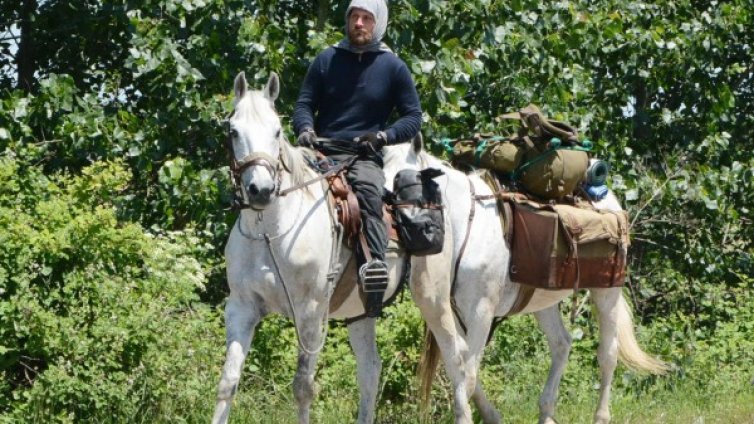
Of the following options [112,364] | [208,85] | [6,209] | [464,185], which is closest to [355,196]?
[464,185]

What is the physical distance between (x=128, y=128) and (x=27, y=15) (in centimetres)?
229

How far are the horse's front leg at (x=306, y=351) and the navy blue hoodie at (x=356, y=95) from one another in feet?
3.86

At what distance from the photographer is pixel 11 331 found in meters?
7.84

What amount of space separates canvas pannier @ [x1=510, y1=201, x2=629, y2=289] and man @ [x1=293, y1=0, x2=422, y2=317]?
1308mm

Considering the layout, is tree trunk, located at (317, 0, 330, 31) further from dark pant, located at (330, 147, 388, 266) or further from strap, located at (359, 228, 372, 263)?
strap, located at (359, 228, 372, 263)

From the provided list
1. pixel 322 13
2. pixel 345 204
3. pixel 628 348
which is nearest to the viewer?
pixel 345 204

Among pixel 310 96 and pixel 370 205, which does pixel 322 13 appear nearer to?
pixel 310 96

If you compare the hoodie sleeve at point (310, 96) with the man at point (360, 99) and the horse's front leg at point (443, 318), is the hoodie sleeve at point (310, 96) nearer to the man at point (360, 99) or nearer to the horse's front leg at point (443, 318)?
the man at point (360, 99)

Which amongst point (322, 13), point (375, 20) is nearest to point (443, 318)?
Answer: point (375, 20)

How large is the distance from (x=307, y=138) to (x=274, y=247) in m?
0.84

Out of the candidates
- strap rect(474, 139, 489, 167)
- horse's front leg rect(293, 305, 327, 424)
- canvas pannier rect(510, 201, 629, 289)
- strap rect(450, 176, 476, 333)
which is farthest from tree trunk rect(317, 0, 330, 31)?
horse's front leg rect(293, 305, 327, 424)

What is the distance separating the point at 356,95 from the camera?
7.54 m

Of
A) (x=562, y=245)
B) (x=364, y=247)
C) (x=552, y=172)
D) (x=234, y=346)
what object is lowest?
(x=562, y=245)

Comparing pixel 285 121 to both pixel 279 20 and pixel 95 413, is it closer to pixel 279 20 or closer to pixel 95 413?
pixel 279 20
